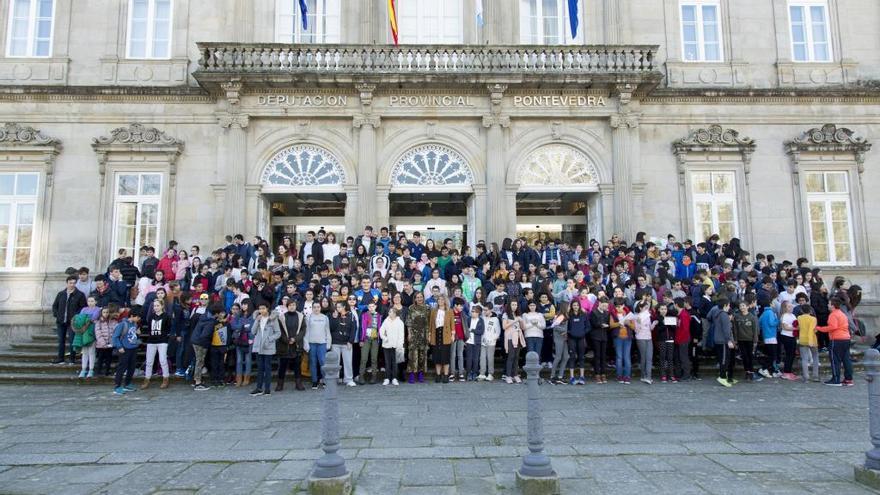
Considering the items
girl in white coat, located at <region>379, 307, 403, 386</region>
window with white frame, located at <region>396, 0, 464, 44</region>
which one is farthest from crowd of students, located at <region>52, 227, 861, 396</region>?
window with white frame, located at <region>396, 0, 464, 44</region>

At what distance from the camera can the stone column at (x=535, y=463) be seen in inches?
199

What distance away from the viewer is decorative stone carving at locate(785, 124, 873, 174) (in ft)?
55.4

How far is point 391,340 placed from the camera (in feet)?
34.6

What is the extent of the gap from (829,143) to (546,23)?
31.7ft

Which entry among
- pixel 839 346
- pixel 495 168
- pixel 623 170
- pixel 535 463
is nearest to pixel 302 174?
pixel 495 168

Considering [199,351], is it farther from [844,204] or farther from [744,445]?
[844,204]

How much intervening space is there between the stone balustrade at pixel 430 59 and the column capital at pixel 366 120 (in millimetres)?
1240

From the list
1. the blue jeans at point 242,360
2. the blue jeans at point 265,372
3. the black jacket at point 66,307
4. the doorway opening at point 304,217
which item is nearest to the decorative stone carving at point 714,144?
the doorway opening at point 304,217

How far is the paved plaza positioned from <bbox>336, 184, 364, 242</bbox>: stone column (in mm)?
6828

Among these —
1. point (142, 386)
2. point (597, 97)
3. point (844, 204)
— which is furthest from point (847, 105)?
point (142, 386)

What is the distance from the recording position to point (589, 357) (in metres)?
12.1

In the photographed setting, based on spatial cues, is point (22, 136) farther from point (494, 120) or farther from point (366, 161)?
point (494, 120)

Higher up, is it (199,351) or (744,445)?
(199,351)

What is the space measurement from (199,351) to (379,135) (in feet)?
28.2
